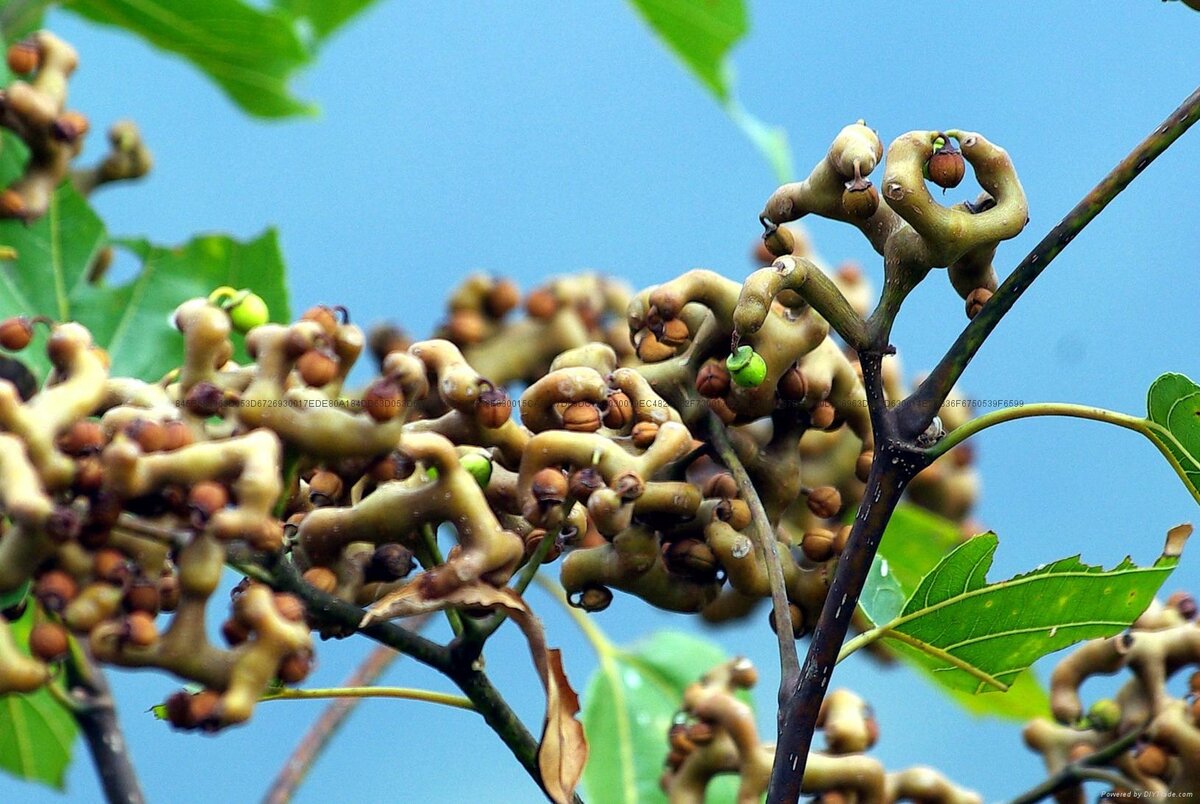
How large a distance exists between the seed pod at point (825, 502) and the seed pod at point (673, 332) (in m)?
0.17

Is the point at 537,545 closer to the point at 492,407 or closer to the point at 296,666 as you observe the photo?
the point at 492,407

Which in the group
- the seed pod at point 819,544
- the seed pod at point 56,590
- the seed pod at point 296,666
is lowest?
the seed pod at point 56,590

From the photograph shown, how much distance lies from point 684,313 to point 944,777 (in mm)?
525

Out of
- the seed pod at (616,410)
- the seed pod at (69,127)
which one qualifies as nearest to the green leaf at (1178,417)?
the seed pod at (616,410)

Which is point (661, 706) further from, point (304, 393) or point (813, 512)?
point (304, 393)

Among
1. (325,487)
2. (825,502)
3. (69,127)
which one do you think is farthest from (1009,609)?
(69,127)

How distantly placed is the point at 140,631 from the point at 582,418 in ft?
1.05

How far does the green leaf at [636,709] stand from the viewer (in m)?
1.90

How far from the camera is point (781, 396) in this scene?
1102mm

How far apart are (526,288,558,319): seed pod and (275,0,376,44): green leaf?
814 millimetres

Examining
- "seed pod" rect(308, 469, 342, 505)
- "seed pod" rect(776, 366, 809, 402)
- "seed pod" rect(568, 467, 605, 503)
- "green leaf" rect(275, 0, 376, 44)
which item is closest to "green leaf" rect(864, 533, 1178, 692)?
"seed pod" rect(776, 366, 809, 402)

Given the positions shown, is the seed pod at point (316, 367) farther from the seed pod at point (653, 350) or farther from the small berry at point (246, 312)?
the seed pod at point (653, 350)

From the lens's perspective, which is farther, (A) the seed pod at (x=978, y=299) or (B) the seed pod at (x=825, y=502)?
(B) the seed pod at (x=825, y=502)

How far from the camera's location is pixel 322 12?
245cm
